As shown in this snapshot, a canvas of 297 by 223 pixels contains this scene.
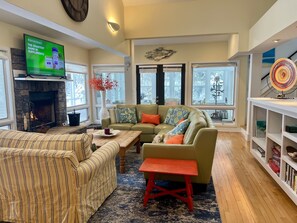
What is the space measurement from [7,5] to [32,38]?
232 centimetres

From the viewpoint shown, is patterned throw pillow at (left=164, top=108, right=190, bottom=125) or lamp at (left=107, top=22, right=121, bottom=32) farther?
patterned throw pillow at (left=164, top=108, right=190, bottom=125)

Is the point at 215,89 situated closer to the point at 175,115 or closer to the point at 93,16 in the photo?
the point at 175,115

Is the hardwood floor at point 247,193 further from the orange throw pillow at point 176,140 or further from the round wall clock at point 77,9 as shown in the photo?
the round wall clock at point 77,9

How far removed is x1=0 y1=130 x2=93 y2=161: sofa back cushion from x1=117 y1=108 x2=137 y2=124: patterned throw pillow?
2940mm

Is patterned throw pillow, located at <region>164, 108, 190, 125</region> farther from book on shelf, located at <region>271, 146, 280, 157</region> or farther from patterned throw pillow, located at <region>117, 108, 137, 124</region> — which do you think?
book on shelf, located at <region>271, 146, 280, 157</region>

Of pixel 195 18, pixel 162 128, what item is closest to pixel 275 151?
pixel 162 128

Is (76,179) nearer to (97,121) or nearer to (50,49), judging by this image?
(50,49)

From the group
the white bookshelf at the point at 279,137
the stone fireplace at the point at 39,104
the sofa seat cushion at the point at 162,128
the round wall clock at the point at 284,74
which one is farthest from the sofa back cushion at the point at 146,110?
the round wall clock at the point at 284,74

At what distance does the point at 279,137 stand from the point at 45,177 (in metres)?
3.02

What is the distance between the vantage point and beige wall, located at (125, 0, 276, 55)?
14.9 ft

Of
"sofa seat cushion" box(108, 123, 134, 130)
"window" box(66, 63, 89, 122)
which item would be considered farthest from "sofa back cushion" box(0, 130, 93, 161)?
"window" box(66, 63, 89, 122)

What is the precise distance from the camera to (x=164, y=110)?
17.0 feet

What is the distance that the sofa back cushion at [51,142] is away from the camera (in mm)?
1969

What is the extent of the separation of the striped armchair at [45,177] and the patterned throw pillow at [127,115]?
9.54 ft
